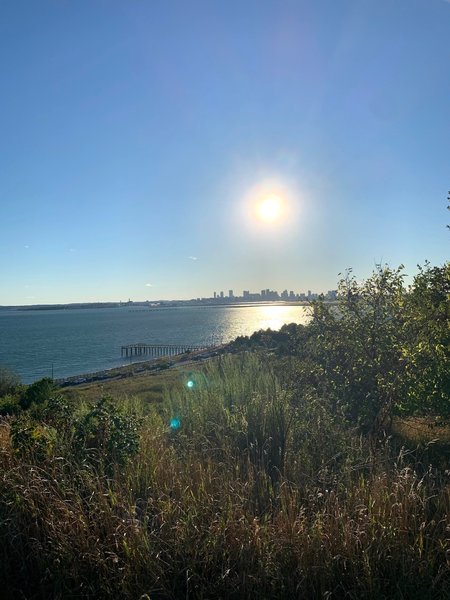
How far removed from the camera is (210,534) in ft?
10.6

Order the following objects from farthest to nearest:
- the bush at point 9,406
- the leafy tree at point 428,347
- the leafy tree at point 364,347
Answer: the bush at point 9,406 < the leafy tree at point 364,347 < the leafy tree at point 428,347

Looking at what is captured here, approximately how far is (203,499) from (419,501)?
1787mm

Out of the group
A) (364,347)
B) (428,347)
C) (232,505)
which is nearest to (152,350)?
(364,347)

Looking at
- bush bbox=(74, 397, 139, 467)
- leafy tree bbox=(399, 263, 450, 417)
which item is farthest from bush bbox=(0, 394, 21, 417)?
leafy tree bbox=(399, 263, 450, 417)

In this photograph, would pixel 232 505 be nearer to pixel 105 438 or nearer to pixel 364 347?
pixel 105 438

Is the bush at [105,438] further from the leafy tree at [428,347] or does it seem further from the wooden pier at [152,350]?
the wooden pier at [152,350]

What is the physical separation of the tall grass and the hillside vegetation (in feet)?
0.04

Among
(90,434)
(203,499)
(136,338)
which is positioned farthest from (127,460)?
(136,338)

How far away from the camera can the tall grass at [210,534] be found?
2.98 metres

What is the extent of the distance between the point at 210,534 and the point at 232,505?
0.37 metres

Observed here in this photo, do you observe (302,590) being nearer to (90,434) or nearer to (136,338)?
(90,434)

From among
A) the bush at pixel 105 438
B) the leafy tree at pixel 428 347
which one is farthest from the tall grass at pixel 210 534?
the leafy tree at pixel 428 347

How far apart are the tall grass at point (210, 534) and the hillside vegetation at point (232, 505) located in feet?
0.04

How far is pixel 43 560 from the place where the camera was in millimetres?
3283
